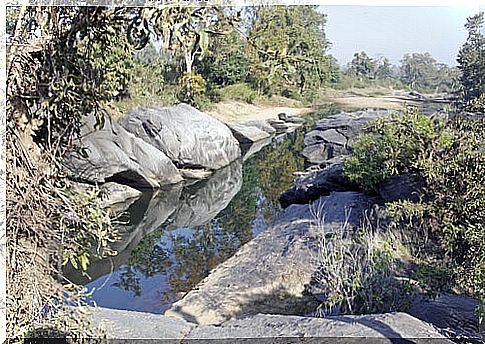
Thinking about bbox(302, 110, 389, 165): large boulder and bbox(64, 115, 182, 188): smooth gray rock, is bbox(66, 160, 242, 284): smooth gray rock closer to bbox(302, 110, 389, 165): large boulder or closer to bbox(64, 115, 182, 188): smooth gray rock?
bbox(64, 115, 182, 188): smooth gray rock

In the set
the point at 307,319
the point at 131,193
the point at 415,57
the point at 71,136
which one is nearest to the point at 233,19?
the point at 71,136

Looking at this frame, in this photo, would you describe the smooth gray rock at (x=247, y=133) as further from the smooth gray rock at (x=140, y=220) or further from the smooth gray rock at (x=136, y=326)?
the smooth gray rock at (x=136, y=326)

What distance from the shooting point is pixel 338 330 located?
2.10 metres

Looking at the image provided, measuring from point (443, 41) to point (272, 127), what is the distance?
1.92 meters

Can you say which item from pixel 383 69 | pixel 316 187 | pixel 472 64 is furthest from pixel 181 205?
pixel 472 64

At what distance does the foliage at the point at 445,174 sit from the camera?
254 cm

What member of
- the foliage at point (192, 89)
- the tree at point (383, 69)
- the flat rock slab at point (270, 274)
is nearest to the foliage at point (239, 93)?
the foliage at point (192, 89)

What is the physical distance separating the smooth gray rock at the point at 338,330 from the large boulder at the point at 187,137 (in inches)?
111

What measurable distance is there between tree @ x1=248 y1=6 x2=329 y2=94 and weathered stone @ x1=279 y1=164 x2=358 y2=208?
0.96 m

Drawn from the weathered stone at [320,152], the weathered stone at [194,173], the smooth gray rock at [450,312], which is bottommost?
the weathered stone at [194,173]

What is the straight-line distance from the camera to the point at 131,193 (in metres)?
5.31

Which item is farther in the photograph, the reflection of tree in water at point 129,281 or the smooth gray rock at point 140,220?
the smooth gray rock at point 140,220

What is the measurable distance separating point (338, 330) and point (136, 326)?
0.74m

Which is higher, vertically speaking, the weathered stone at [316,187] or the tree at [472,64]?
the tree at [472,64]
